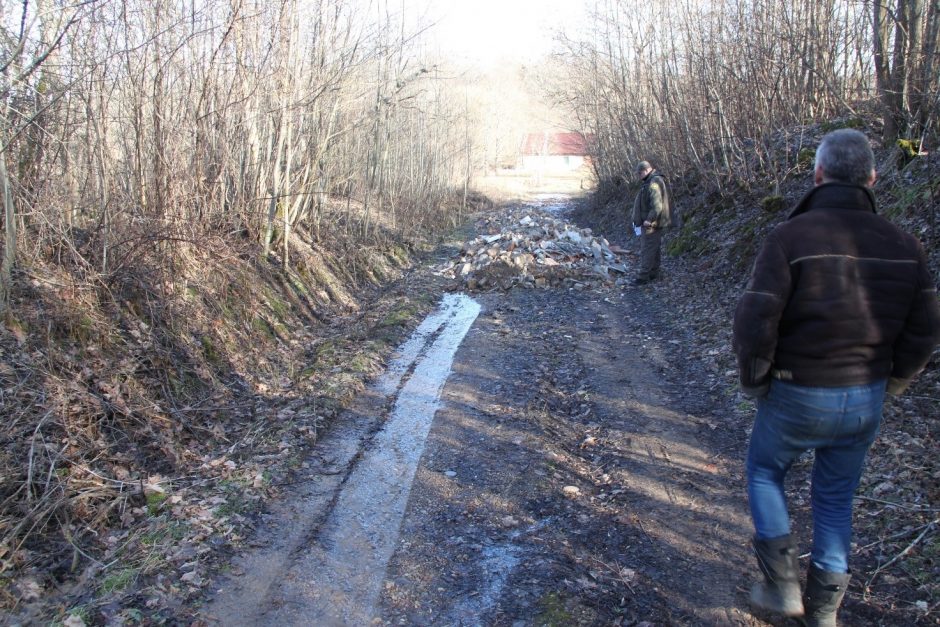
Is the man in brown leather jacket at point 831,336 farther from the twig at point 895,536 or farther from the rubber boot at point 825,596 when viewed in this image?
the twig at point 895,536

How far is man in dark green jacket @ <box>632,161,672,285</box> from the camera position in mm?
13070

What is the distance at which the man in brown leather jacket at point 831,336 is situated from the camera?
9.68ft

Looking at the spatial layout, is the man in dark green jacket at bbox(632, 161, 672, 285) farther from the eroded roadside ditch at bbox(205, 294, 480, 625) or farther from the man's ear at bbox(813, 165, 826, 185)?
the man's ear at bbox(813, 165, 826, 185)

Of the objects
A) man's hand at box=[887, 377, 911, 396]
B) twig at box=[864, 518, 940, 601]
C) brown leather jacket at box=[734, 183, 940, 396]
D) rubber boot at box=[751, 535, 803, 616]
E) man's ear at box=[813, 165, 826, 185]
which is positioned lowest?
twig at box=[864, 518, 940, 601]

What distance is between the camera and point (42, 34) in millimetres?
6223

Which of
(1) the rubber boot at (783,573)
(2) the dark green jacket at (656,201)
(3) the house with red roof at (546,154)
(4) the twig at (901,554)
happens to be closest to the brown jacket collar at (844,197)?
(1) the rubber boot at (783,573)

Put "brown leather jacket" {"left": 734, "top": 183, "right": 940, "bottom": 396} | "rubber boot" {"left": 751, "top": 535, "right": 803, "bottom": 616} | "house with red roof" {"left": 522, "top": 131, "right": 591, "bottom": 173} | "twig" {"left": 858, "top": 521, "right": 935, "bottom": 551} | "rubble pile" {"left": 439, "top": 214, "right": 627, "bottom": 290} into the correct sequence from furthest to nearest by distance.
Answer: "house with red roof" {"left": 522, "top": 131, "right": 591, "bottom": 173}
"rubble pile" {"left": 439, "top": 214, "right": 627, "bottom": 290}
"twig" {"left": 858, "top": 521, "right": 935, "bottom": 551}
"rubber boot" {"left": 751, "top": 535, "right": 803, "bottom": 616}
"brown leather jacket" {"left": 734, "top": 183, "right": 940, "bottom": 396}

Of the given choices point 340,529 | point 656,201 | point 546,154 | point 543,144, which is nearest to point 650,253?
point 656,201

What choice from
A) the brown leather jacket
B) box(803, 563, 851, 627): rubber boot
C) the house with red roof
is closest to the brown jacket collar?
the brown leather jacket

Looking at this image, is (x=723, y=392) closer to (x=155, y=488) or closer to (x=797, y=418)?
(x=797, y=418)

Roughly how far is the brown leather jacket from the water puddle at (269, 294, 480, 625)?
8.93ft

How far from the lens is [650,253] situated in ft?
44.1

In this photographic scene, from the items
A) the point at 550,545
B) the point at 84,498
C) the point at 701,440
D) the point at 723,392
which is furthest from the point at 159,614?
the point at 723,392

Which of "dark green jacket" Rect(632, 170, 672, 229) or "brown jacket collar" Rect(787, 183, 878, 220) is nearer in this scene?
"brown jacket collar" Rect(787, 183, 878, 220)
